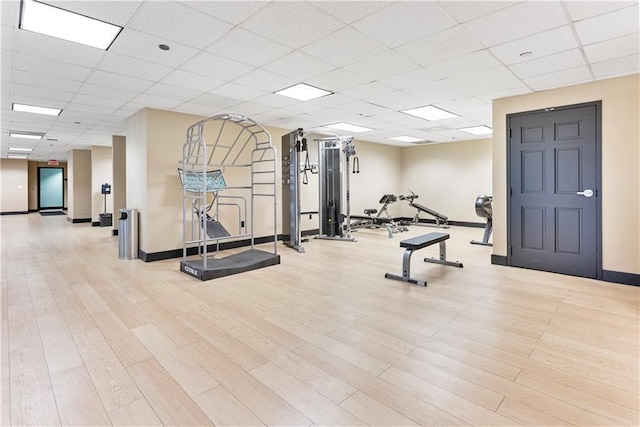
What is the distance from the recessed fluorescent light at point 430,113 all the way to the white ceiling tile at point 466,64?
1.75m

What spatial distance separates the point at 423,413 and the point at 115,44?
4012mm

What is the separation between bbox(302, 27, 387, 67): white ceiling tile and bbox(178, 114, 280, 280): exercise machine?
1.72m

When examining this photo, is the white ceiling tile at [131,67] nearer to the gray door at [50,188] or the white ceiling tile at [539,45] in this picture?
the white ceiling tile at [539,45]

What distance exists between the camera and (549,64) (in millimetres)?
3742

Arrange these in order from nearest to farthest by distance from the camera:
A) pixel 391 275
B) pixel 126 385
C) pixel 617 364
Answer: pixel 126 385
pixel 617 364
pixel 391 275

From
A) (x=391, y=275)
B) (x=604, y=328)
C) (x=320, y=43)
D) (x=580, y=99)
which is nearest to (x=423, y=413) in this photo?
(x=604, y=328)

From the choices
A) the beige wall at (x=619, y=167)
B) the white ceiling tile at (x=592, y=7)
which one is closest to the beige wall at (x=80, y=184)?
the white ceiling tile at (x=592, y=7)

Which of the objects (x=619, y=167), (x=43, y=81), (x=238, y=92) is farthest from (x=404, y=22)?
(x=43, y=81)

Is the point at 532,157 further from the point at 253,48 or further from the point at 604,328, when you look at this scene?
the point at 253,48

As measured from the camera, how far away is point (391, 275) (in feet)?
14.5

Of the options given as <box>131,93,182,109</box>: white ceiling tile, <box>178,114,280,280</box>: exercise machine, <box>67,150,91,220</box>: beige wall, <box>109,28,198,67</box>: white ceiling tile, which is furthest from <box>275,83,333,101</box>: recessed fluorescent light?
<box>67,150,91,220</box>: beige wall

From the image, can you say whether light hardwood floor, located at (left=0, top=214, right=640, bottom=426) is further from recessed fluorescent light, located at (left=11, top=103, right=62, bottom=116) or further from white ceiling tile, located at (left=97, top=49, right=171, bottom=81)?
recessed fluorescent light, located at (left=11, top=103, right=62, bottom=116)

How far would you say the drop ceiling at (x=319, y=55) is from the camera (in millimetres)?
2646

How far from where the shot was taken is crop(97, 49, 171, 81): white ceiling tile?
357cm
